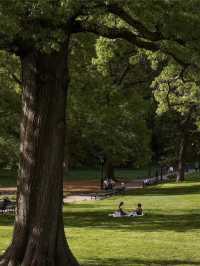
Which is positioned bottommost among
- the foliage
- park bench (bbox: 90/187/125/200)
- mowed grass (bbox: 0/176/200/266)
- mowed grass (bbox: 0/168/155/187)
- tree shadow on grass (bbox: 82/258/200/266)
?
tree shadow on grass (bbox: 82/258/200/266)

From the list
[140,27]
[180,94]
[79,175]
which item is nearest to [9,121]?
[180,94]

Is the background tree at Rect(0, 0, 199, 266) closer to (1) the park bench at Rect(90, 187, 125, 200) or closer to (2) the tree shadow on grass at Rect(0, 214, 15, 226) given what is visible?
(2) the tree shadow on grass at Rect(0, 214, 15, 226)

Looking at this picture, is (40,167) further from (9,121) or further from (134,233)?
(9,121)

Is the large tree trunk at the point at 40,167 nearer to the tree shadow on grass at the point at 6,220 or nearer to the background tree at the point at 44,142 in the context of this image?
the background tree at the point at 44,142

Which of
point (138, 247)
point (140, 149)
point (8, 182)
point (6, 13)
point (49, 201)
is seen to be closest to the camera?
point (6, 13)

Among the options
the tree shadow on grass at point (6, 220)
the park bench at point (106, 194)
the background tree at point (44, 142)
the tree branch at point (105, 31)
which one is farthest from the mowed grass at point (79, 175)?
the background tree at point (44, 142)

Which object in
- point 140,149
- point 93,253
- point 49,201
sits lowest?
point 93,253

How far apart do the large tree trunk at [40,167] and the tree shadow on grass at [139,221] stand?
1144 cm

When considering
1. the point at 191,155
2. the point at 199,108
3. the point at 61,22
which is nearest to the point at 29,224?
the point at 61,22

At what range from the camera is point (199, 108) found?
168 feet

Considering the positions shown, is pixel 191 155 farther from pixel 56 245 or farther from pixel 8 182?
pixel 56 245

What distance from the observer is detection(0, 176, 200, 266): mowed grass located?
728 inches

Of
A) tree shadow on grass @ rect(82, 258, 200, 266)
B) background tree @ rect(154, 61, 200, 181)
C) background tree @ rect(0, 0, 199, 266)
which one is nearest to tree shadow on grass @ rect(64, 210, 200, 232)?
background tree @ rect(154, 61, 200, 181)

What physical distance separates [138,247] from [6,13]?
407 inches
